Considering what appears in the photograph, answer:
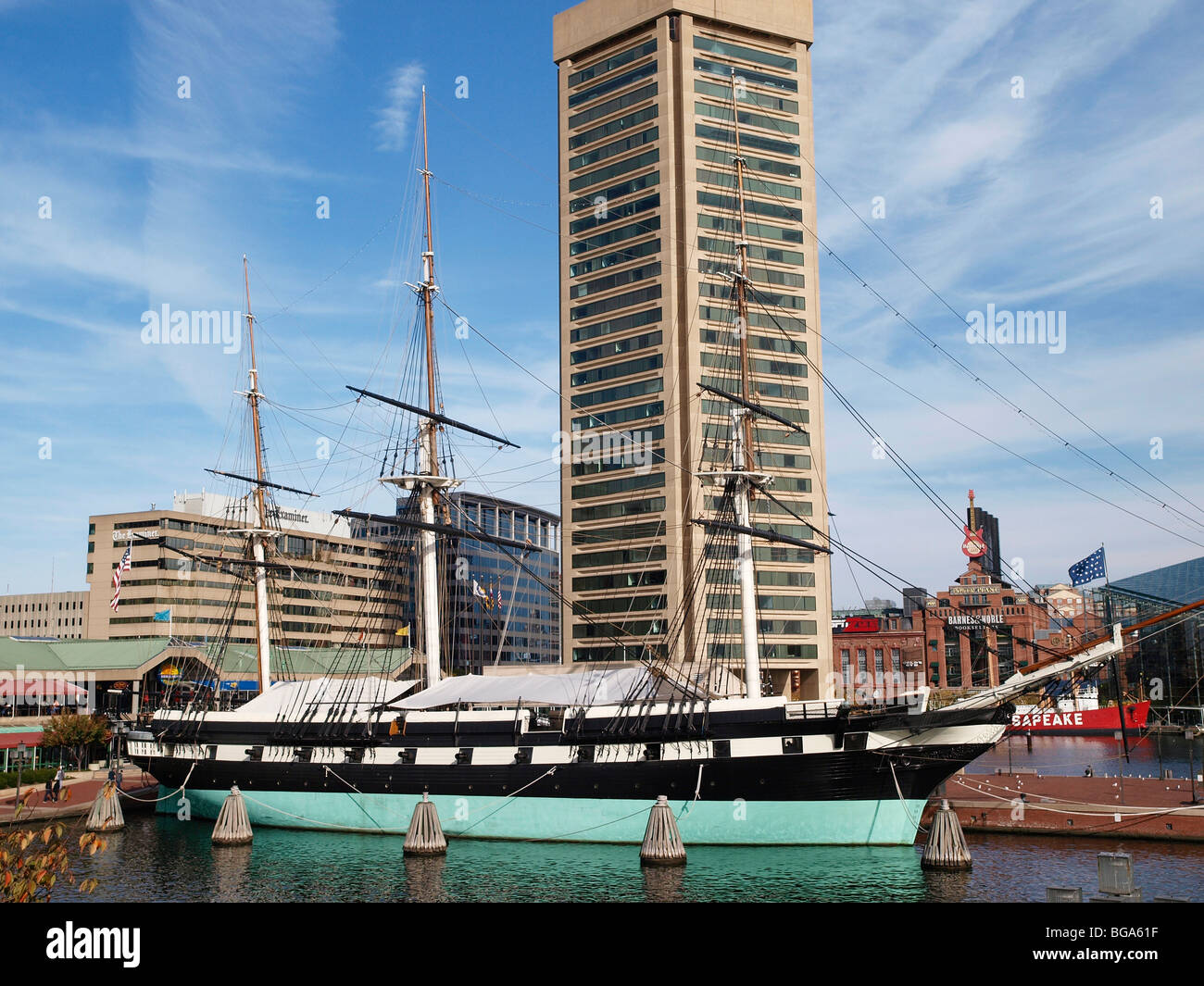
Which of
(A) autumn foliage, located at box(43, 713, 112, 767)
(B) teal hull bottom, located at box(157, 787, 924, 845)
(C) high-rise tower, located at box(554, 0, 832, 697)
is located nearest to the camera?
(B) teal hull bottom, located at box(157, 787, 924, 845)

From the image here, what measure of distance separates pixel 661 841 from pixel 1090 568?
50.0 metres

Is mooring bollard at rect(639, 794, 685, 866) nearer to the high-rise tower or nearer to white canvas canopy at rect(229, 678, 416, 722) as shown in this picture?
white canvas canopy at rect(229, 678, 416, 722)

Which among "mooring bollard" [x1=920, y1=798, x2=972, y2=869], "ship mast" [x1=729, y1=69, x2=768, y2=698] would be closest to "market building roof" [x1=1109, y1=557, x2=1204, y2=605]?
"ship mast" [x1=729, y1=69, x2=768, y2=698]

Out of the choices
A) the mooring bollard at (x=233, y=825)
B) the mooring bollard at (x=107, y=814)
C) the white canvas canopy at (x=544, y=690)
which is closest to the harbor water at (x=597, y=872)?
the mooring bollard at (x=233, y=825)

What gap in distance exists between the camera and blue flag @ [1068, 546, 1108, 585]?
70.8m

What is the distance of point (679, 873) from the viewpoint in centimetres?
3266

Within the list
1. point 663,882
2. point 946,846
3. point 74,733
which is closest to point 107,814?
point 74,733

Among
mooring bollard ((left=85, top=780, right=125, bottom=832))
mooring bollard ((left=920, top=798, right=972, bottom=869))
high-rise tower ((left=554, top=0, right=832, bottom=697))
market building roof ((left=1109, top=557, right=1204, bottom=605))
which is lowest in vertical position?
mooring bollard ((left=85, top=780, right=125, bottom=832))

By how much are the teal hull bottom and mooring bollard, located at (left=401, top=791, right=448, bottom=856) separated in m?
3.60

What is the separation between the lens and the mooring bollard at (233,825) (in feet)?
135

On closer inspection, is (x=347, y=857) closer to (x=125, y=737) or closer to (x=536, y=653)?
(x=125, y=737)

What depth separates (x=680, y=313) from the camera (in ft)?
300

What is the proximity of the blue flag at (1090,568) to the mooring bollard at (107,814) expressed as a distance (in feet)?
201

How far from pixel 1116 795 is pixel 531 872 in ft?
89.9
